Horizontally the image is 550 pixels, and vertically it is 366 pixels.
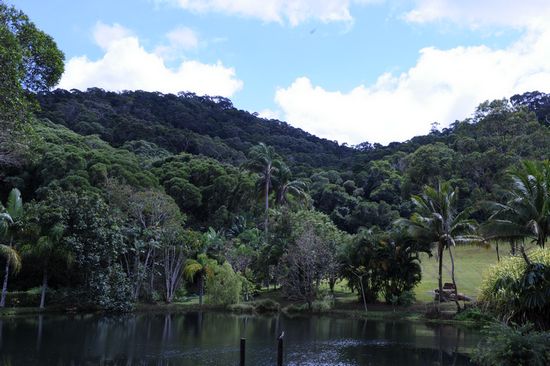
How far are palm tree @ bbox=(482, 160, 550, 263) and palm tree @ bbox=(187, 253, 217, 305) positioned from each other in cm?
2471

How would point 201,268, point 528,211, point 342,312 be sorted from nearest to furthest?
point 528,211
point 342,312
point 201,268

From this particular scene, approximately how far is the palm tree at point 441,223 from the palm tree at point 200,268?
15.5m

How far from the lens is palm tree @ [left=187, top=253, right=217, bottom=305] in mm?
41719

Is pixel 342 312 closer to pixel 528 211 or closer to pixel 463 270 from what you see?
pixel 463 270

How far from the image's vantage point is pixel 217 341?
84.9 feet

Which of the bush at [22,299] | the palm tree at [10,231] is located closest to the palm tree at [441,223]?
the palm tree at [10,231]

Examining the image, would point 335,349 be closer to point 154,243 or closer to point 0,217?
point 154,243

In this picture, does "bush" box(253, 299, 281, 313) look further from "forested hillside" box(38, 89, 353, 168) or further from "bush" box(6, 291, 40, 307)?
"forested hillside" box(38, 89, 353, 168)

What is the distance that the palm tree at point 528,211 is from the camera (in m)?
20.3

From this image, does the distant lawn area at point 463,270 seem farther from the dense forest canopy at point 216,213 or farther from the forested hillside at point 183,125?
the forested hillside at point 183,125

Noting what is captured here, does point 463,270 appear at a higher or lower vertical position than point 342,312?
higher

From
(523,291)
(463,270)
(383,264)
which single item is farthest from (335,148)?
(523,291)

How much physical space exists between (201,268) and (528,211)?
27462 mm

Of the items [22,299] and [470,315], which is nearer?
[470,315]
